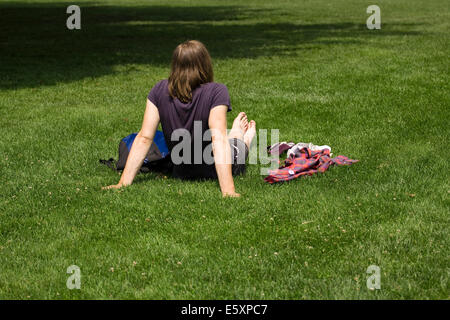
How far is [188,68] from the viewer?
6.07 m

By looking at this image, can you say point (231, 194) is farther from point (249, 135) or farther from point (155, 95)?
point (249, 135)

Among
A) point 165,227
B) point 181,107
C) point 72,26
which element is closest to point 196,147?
point 181,107

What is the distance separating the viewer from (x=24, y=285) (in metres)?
4.38

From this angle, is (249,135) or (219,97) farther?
(249,135)

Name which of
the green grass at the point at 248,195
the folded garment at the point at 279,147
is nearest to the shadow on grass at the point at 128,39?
the green grass at the point at 248,195

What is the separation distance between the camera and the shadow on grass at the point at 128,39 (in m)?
14.8

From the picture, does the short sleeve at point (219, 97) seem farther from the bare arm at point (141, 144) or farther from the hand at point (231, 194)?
the hand at point (231, 194)

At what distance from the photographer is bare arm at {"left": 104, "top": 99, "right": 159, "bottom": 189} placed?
20.8ft

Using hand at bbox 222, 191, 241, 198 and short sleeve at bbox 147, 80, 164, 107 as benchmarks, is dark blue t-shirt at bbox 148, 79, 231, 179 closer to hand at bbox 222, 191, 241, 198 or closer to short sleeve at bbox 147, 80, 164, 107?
short sleeve at bbox 147, 80, 164, 107

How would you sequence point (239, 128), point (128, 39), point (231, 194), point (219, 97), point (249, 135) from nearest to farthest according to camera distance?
1. point (231, 194)
2. point (219, 97)
3. point (239, 128)
4. point (249, 135)
5. point (128, 39)

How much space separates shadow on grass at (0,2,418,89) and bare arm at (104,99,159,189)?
716 centimetres

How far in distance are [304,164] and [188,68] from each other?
167 centimetres

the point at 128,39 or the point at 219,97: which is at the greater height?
the point at 219,97

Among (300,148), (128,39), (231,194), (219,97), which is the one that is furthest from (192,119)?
(128,39)
